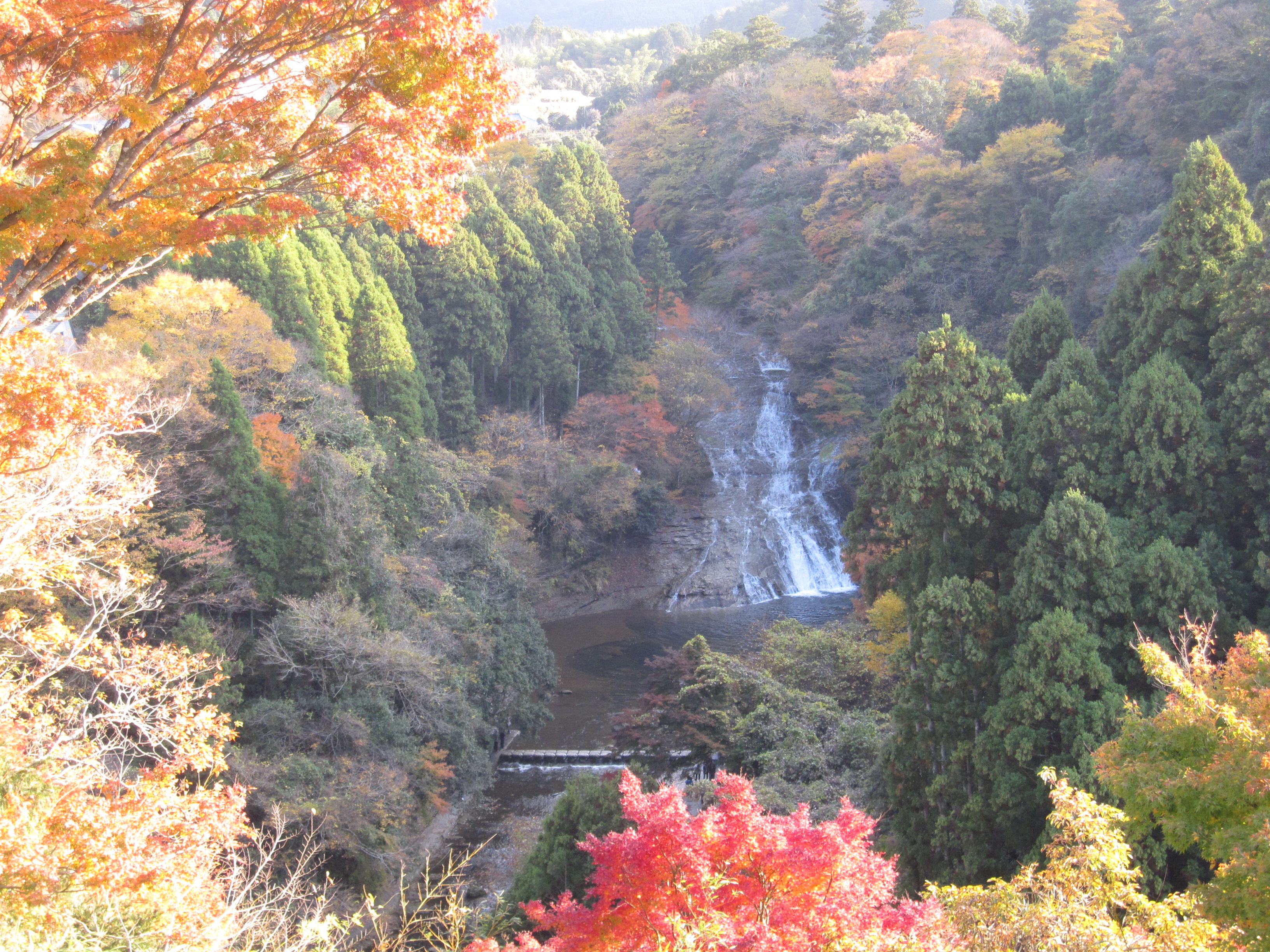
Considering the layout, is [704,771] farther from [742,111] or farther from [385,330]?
[742,111]

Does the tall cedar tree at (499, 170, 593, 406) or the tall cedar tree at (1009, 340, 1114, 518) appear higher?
the tall cedar tree at (499, 170, 593, 406)

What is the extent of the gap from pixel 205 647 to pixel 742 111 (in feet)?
108

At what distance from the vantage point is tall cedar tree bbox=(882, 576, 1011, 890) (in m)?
9.37

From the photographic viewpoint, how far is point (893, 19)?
37562 millimetres

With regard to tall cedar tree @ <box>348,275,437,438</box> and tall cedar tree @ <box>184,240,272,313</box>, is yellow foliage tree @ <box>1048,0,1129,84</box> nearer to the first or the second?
tall cedar tree @ <box>348,275,437,438</box>

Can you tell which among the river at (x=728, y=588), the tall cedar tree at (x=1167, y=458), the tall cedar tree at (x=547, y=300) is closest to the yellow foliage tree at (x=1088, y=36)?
the river at (x=728, y=588)

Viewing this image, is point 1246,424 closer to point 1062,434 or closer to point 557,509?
point 1062,434

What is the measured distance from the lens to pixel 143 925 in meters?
5.05

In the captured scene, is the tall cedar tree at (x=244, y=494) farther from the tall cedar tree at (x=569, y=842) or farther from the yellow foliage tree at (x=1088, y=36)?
the yellow foliage tree at (x=1088, y=36)

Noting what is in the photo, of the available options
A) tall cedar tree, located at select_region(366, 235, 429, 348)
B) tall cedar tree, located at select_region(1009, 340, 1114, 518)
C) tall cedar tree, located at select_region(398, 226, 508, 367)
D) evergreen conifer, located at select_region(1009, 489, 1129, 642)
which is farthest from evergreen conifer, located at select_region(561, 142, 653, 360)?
evergreen conifer, located at select_region(1009, 489, 1129, 642)

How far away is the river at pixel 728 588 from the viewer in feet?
50.9

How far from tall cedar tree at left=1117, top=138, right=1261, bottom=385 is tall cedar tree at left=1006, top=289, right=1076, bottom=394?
4.27 ft

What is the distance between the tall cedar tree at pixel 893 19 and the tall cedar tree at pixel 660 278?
50.8 ft

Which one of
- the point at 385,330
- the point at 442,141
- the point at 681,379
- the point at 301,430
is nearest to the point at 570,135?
the point at 681,379
